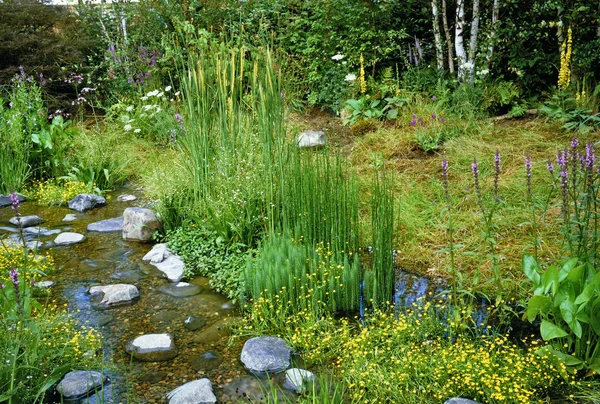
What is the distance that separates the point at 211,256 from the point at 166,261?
15.6 inches

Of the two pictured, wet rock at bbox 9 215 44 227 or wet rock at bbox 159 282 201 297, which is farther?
wet rock at bbox 9 215 44 227

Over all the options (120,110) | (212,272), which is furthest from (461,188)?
(120,110)

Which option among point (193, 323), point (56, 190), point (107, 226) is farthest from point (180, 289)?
point (56, 190)

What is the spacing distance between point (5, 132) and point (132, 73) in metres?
3.10

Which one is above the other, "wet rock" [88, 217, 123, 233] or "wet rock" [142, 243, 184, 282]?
"wet rock" [88, 217, 123, 233]

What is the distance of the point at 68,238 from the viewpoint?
17.4 feet

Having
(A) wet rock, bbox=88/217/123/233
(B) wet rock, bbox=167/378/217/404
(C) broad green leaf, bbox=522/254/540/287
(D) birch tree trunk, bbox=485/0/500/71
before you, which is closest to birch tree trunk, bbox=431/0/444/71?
(D) birch tree trunk, bbox=485/0/500/71

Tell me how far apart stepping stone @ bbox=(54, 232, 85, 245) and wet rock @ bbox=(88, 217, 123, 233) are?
0.66ft

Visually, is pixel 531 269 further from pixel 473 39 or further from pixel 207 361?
pixel 473 39

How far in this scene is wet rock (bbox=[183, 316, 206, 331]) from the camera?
3.73m

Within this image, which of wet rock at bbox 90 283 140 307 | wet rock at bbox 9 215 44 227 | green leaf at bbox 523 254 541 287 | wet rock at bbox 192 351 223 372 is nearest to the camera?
green leaf at bbox 523 254 541 287

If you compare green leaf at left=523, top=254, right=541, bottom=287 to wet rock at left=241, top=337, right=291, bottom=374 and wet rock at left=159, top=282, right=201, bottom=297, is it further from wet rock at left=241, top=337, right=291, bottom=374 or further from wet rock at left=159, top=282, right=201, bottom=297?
wet rock at left=159, top=282, right=201, bottom=297

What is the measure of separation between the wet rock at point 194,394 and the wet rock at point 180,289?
4.16 feet

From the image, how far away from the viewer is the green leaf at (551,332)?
2832 millimetres
